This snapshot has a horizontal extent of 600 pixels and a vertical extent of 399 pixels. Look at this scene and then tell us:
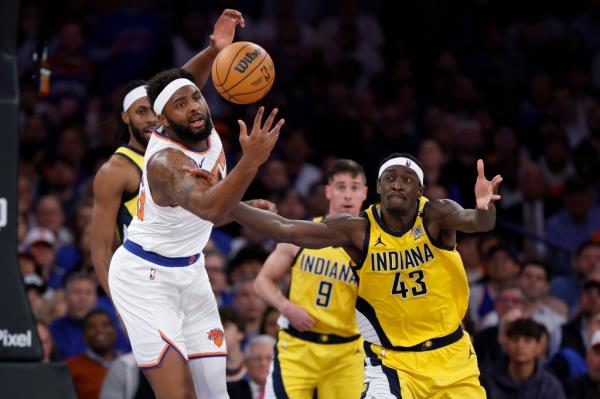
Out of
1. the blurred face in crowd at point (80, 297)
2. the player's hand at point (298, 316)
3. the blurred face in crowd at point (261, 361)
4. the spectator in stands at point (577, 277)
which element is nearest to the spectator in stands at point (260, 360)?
the blurred face in crowd at point (261, 361)

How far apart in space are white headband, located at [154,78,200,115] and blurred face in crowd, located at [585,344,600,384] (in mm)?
4572

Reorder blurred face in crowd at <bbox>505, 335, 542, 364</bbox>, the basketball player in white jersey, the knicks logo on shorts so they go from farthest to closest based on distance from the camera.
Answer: blurred face in crowd at <bbox>505, 335, 542, 364</bbox> < the knicks logo on shorts < the basketball player in white jersey

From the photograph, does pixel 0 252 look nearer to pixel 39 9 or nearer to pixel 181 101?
pixel 181 101

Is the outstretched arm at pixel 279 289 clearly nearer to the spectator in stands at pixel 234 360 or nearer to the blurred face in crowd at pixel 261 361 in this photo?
the spectator in stands at pixel 234 360

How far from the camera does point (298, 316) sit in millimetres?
8570

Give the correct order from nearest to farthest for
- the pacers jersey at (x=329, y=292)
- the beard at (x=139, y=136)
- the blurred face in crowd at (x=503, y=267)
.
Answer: the beard at (x=139, y=136) < the pacers jersey at (x=329, y=292) < the blurred face in crowd at (x=503, y=267)

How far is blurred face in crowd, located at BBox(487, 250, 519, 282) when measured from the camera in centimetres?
1145

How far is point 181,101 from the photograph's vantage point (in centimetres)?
660

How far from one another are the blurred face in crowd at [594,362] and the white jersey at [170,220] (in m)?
4.11

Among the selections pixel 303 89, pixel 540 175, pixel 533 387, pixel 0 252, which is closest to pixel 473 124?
pixel 540 175

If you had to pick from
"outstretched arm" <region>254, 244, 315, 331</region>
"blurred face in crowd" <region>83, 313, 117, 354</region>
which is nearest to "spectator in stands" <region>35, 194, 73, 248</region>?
"blurred face in crowd" <region>83, 313, 117, 354</region>

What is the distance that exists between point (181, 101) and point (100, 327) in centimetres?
378

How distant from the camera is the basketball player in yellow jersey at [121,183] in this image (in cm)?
734

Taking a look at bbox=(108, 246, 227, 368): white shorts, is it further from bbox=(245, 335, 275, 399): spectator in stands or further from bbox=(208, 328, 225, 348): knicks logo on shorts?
bbox=(245, 335, 275, 399): spectator in stands
